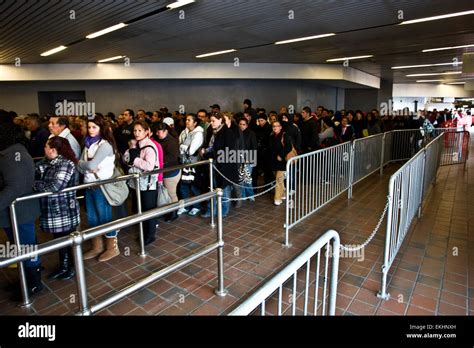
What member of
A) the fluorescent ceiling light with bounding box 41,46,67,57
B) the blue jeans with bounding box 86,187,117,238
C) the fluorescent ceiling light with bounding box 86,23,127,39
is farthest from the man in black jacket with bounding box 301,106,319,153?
the fluorescent ceiling light with bounding box 41,46,67,57

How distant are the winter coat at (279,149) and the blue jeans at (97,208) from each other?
306 cm

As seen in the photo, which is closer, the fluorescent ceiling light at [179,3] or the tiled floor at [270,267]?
the tiled floor at [270,267]

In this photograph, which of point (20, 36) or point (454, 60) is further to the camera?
point (454, 60)

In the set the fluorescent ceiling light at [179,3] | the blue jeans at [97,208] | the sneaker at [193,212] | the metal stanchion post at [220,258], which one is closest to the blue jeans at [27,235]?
the blue jeans at [97,208]

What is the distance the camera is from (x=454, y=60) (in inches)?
439

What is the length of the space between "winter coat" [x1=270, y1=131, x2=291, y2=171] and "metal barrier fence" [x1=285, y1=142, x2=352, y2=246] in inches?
17.6

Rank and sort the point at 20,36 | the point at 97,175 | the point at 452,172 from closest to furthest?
1. the point at 97,175
2. the point at 20,36
3. the point at 452,172

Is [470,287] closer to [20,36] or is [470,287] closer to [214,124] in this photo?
[214,124]

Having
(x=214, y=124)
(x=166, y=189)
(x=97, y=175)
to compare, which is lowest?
(x=166, y=189)

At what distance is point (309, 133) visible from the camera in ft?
22.8

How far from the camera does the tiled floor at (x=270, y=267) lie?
3023 millimetres

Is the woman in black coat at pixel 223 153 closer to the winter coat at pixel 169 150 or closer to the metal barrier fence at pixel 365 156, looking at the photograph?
the winter coat at pixel 169 150

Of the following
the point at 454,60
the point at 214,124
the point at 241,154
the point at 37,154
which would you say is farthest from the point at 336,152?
the point at 454,60

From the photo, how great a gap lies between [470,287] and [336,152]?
291 cm
